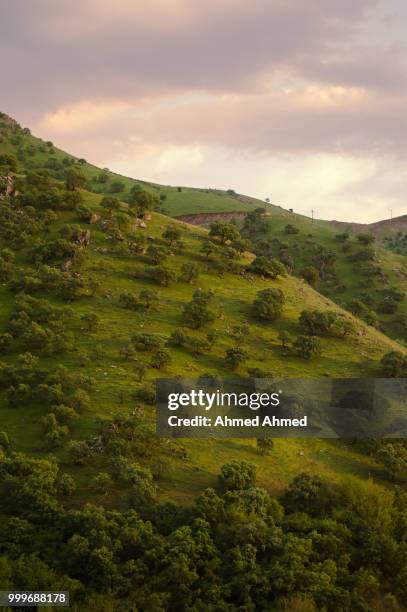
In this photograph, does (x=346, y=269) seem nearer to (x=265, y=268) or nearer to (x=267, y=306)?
(x=265, y=268)

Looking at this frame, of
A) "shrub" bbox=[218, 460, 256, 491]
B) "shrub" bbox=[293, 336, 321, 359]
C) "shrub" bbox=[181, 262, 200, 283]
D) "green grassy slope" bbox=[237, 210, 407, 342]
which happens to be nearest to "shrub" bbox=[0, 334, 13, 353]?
"shrub" bbox=[181, 262, 200, 283]

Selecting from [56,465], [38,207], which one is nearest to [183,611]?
[56,465]

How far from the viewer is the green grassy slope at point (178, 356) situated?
44.7 meters

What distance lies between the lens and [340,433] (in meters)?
52.7

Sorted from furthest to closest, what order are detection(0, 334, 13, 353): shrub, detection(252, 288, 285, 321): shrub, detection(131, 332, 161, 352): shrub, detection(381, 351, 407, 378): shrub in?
1. detection(252, 288, 285, 321): shrub
2. detection(381, 351, 407, 378): shrub
3. detection(0, 334, 13, 353): shrub
4. detection(131, 332, 161, 352): shrub

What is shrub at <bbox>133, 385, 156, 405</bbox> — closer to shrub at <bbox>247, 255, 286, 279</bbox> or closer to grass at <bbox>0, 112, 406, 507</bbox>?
grass at <bbox>0, 112, 406, 507</bbox>

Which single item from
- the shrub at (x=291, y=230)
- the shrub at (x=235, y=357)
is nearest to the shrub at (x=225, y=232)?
the shrub at (x=235, y=357)

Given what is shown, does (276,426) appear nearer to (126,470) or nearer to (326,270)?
(126,470)

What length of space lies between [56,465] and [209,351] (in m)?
25.7

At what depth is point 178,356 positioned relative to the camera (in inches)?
2406

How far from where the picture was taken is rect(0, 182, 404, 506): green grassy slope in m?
44.7
